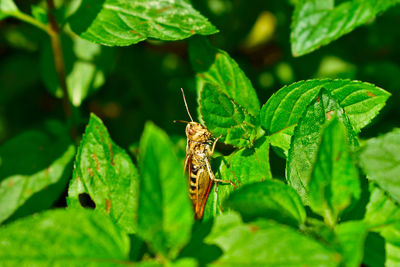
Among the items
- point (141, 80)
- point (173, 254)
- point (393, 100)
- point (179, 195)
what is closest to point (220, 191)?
point (173, 254)

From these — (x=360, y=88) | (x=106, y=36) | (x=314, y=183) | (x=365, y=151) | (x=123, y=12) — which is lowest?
(x=314, y=183)

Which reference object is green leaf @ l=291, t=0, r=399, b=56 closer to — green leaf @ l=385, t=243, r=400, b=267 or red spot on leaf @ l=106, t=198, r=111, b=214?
green leaf @ l=385, t=243, r=400, b=267

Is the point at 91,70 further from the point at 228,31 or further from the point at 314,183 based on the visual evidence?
the point at 314,183

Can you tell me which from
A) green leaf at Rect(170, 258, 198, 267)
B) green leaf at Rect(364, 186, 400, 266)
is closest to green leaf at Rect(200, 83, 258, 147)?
green leaf at Rect(364, 186, 400, 266)

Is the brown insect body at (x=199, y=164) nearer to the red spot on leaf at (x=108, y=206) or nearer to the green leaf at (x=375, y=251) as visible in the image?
the red spot on leaf at (x=108, y=206)

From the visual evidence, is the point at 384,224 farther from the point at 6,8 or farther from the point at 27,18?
the point at 6,8

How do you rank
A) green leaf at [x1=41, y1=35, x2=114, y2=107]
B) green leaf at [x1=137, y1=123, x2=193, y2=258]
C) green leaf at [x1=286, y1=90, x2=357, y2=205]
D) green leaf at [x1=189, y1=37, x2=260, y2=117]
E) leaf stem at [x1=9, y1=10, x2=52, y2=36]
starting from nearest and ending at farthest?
green leaf at [x1=137, y1=123, x2=193, y2=258]
green leaf at [x1=286, y1=90, x2=357, y2=205]
green leaf at [x1=189, y1=37, x2=260, y2=117]
leaf stem at [x1=9, y1=10, x2=52, y2=36]
green leaf at [x1=41, y1=35, x2=114, y2=107]
